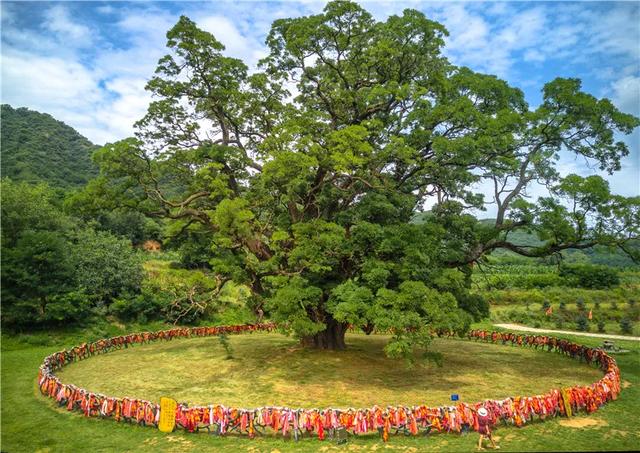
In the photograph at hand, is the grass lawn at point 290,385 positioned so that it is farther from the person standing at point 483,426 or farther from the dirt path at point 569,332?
the dirt path at point 569,332

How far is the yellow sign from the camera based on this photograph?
12.7 meters

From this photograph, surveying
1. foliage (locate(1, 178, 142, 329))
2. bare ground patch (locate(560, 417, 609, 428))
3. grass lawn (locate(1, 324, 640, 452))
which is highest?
foliage (locate(1, 178, 142, 329))

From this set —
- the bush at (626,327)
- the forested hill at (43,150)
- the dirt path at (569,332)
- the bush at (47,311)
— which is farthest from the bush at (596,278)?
the forested hill at (43,150)

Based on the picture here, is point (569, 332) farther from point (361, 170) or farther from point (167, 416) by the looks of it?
point (167, 416)

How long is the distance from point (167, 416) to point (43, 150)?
58225 mm

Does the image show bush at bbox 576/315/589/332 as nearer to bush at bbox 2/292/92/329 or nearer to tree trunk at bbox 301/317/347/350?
tree trunk at bbox 301/317/347/350

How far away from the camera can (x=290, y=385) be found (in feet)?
56.7

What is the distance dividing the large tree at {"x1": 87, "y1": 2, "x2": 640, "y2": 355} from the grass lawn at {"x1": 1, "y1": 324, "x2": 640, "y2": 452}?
218cm

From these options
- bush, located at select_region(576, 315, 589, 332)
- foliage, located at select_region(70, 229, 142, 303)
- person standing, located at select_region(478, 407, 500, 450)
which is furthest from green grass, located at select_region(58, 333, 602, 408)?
bush, located at select_region(576, 315, 589, 332)

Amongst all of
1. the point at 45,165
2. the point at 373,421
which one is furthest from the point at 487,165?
the point at 45,165

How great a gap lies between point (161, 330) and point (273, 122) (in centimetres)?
1613

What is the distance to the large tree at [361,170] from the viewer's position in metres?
18.2

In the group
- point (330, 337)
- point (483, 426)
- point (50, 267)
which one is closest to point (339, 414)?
point (483, 426)

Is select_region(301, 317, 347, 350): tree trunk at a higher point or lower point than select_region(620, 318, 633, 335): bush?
lower
